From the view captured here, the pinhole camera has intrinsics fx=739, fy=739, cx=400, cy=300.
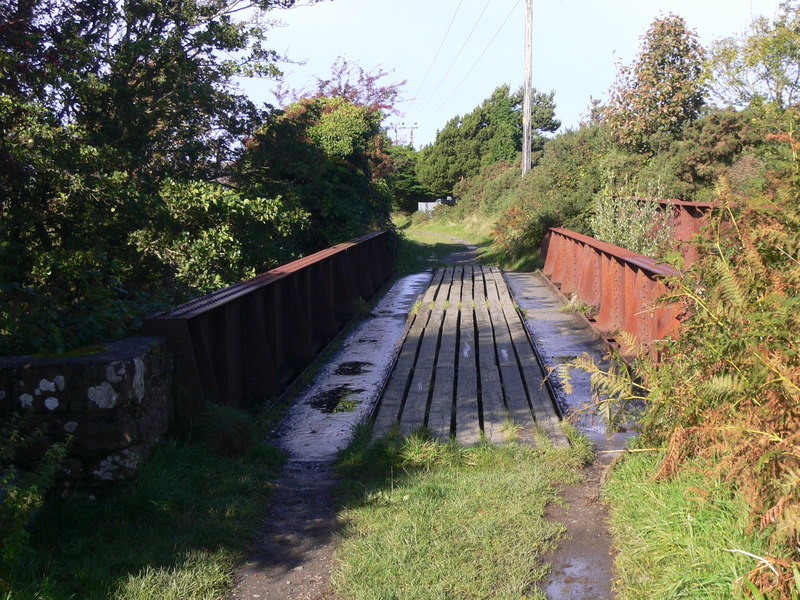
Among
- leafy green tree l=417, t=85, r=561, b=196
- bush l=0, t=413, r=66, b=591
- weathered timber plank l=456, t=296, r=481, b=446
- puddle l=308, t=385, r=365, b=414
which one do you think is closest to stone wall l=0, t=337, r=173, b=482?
bush l=0, t=413, r=66, b=591

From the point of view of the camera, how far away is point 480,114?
197ft

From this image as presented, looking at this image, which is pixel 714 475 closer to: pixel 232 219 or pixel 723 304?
pixel 723 304

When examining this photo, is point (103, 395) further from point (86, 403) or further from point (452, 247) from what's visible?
point (452, 247)

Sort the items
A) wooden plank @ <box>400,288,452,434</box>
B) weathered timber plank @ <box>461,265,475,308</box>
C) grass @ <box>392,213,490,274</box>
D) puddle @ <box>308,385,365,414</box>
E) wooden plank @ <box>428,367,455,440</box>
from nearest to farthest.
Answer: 1. wooden plank @ <box>428,367,455,440</box>
2. wooden plank @ <box>400,288,452,434</box>
3. puddle @ <box>308,385,365,414</box>
4. weathered timber plank @ <box>461,265,475,308</box>
5. grass @ <box>392,213,490,274</box>

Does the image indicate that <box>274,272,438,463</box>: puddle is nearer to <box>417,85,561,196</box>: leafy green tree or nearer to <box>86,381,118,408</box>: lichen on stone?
<box>86,381,118,408</box>: lichen on stone

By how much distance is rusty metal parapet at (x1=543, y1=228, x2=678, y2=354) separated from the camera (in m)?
6.43

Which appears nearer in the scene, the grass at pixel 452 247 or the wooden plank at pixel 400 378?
the wooden plank at pixel 400 378

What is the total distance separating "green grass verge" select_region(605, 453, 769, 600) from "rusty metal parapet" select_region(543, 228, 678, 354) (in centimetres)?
98

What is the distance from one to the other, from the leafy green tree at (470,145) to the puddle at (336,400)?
4948cm

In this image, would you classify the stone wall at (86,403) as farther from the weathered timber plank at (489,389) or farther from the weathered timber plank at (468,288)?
the weathered timber plank at (468,288)

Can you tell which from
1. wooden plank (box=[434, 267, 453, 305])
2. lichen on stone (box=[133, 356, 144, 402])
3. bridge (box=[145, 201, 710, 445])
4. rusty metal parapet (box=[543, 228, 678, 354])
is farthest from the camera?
wooden plank (box=[434, 267, 453, 305])

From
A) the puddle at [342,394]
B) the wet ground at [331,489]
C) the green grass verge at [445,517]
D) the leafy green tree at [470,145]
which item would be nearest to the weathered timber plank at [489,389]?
the green grass verge at [445,517]

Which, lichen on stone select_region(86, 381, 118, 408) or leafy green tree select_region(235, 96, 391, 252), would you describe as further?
leafy green tree select_region(235, 96, 391, 252)

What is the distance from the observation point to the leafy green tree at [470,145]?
5709 centimetres
